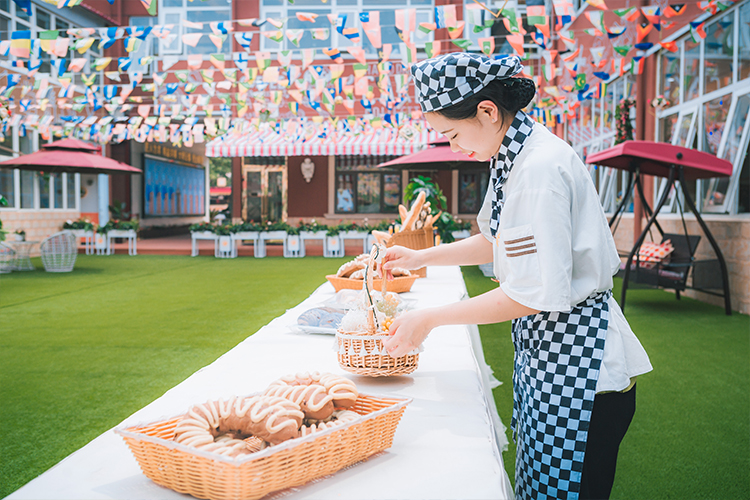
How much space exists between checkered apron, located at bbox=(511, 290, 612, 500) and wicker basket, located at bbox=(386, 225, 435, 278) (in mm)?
2051

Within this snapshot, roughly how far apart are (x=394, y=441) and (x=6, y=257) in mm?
11696

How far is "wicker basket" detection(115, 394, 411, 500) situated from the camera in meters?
0.94

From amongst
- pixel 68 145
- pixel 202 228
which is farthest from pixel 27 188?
pixel 202 228

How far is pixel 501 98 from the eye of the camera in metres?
1.26

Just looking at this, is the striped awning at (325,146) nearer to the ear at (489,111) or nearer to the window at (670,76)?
the window at (670,76)

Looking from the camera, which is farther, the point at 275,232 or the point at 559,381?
the point at 275,232

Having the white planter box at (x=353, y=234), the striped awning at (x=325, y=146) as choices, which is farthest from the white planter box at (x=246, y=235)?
the striped awning at (x=325, y=146)

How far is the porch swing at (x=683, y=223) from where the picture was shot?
241 inches

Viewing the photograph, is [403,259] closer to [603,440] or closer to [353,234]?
[603,440]

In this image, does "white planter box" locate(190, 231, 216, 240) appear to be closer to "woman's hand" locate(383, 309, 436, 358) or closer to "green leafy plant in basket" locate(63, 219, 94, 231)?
"green leafy plant in basket" locate(63, 219, 94, 231)

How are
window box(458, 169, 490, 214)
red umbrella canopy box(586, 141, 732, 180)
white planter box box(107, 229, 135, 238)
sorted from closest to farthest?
red umbrella canopy box(586, 141, 732, 180) < white planter box box(107, 229, 135, 238) < window box(458, 169, 490, 214)

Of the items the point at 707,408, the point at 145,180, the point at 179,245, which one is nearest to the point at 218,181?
the point at 145,180

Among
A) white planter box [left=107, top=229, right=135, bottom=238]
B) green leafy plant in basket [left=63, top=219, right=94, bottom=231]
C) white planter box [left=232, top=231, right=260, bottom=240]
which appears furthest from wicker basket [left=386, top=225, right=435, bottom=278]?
green leafy plant in basket [left=63, top=219, right=94, bottom=231]

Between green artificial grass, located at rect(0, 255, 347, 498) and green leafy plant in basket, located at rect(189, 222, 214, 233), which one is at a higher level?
green leafy plant in basket, located at rect(189, 222, 214, 233)
